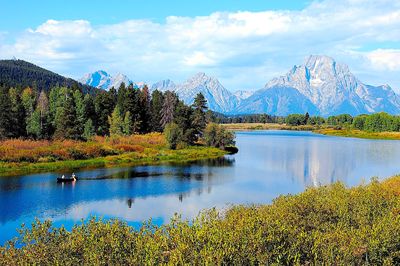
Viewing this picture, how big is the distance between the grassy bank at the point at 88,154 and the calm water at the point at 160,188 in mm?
7065

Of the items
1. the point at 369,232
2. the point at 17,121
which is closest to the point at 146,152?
the point at 17,121

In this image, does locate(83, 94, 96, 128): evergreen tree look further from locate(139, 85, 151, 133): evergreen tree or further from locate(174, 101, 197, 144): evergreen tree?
locate(174, 101, 197, 144): evergreen tree

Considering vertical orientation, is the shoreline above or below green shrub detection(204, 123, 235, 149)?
below

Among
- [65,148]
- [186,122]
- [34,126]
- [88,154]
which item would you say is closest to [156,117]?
[186,122]

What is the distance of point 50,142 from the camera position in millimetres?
89312

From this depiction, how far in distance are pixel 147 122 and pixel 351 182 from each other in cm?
8694

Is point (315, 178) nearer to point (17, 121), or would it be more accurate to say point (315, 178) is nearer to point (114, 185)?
point (114, 185)

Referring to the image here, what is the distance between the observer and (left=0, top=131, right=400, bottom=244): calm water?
41.7m

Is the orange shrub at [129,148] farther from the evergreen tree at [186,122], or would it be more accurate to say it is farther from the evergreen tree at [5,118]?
the evergreen tree at [5,118]

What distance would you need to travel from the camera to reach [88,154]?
85250mm

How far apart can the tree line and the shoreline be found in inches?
309

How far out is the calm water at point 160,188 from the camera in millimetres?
41656

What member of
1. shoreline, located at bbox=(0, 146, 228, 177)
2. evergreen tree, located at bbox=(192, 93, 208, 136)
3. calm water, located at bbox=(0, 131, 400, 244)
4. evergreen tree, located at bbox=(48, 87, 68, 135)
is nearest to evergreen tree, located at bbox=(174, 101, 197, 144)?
evergreen tree, located at bbox=(192, 93, 208, 136)

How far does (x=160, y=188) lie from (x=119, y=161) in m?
31.4
